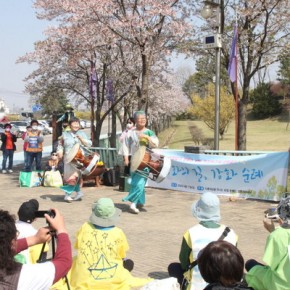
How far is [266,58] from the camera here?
15898 millimetres

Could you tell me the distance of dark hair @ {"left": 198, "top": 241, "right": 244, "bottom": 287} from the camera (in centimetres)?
265

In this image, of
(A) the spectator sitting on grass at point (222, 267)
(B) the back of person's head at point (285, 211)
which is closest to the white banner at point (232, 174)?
(B) the back of person's head at point (285, 211)

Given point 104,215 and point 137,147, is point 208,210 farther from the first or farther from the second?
point 137,147

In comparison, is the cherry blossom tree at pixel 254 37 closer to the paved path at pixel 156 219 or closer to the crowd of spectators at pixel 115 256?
the paved path at pixel 156 219

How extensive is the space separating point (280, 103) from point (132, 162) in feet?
164

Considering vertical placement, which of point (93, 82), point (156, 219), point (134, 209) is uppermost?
point (93, 82)

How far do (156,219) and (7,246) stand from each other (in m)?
6.14

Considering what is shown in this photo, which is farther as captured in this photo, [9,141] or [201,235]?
[9,141]

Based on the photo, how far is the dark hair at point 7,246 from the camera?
2396mm

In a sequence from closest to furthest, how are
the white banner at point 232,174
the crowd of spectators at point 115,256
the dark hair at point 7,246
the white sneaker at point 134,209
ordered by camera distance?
the dark hair at point 7,246 → the crowd of spectators at point 115,256 → the white sneaker at point 134,209 → the white banner at point 232,174

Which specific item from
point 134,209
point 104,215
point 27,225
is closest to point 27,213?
point 27,225

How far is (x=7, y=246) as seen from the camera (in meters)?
2.41

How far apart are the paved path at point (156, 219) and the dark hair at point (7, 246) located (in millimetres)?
3233

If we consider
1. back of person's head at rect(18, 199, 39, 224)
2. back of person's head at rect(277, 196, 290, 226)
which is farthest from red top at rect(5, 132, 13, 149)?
back of person's head at rect(277, 196, 290, 226)
